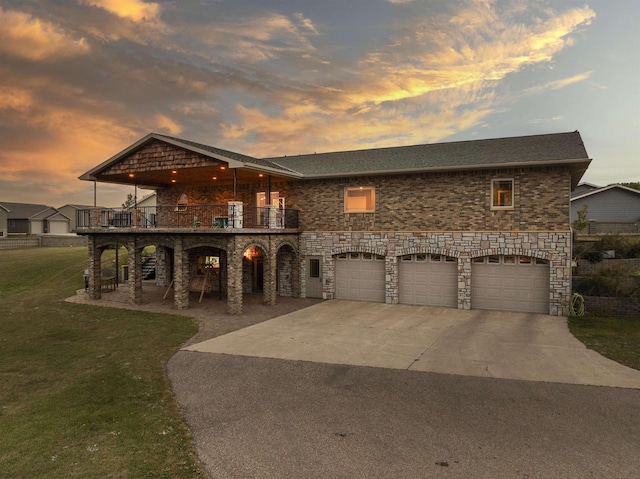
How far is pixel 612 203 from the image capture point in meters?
37.7

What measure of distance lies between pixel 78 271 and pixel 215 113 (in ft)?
49.5

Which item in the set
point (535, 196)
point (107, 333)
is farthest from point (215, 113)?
point (535, 196)

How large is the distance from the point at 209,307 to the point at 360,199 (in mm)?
9231

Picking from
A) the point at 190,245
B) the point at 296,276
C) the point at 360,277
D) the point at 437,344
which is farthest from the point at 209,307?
the point at 437,344

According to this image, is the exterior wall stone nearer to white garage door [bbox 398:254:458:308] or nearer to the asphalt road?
white garage door [bbox 398:254:458:308]

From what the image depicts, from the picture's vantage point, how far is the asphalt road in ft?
16.0

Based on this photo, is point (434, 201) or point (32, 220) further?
point (32, 220)

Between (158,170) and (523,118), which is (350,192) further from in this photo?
(523,118)

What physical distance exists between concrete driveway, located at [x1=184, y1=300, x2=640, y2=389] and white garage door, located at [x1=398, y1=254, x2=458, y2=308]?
1547 millimetres

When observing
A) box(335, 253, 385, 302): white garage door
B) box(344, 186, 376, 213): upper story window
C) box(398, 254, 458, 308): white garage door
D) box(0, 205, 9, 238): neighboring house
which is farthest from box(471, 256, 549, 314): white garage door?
box(0, 205, 9, 238): neighboring house

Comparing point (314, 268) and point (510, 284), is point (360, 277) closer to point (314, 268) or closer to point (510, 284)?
point (314, 268)

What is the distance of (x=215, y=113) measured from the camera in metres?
28.0

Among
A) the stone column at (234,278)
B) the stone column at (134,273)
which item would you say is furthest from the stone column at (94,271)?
the stone column at (234,278)

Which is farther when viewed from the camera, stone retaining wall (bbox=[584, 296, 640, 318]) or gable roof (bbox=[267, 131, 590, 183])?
gable roof (bbox=[267, 131, 590, 183])
